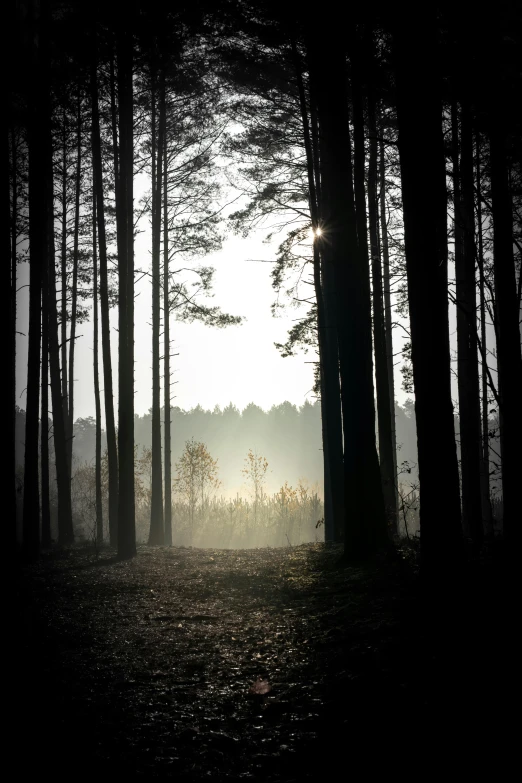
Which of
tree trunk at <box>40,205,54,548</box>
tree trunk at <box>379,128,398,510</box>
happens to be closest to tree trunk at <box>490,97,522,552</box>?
tree trunk at <box>379,128,398,510</box>

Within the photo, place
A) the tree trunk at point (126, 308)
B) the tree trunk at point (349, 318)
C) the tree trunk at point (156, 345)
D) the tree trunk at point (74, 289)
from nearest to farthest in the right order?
the tree trunk at point (349, 318) < the tree trunk at point (126, 308) < the tree trunk at point (156, 345) < the tree trunk at point (74, 289)

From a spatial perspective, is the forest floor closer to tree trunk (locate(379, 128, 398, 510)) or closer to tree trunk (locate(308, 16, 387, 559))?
tree trunk (locate(308, 16, 387, 559))

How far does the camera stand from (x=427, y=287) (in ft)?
15.0

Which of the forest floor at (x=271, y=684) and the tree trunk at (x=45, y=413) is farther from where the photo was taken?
the tree trunk at (x=45, y=413)

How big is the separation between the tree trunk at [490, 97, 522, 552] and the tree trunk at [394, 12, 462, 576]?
1.78 meters

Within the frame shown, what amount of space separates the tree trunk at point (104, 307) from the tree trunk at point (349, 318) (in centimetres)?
460

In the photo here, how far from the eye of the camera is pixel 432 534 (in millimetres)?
4430

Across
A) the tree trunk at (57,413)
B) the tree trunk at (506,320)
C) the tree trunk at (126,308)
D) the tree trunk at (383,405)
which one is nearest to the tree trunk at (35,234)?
the tree trunk at (126,308)

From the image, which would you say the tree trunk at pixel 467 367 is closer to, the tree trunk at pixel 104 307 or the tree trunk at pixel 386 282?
the tree trunk at pixel 386 282

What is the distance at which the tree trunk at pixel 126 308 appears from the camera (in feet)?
32.3

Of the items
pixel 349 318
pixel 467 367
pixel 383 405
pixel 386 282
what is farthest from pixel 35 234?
pixel 386 282

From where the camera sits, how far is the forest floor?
2383 millimetres

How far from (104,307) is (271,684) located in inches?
356

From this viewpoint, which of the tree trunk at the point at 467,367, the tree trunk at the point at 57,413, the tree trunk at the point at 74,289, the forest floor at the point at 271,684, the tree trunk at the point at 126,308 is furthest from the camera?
the tree trunk at the point at 74,289
